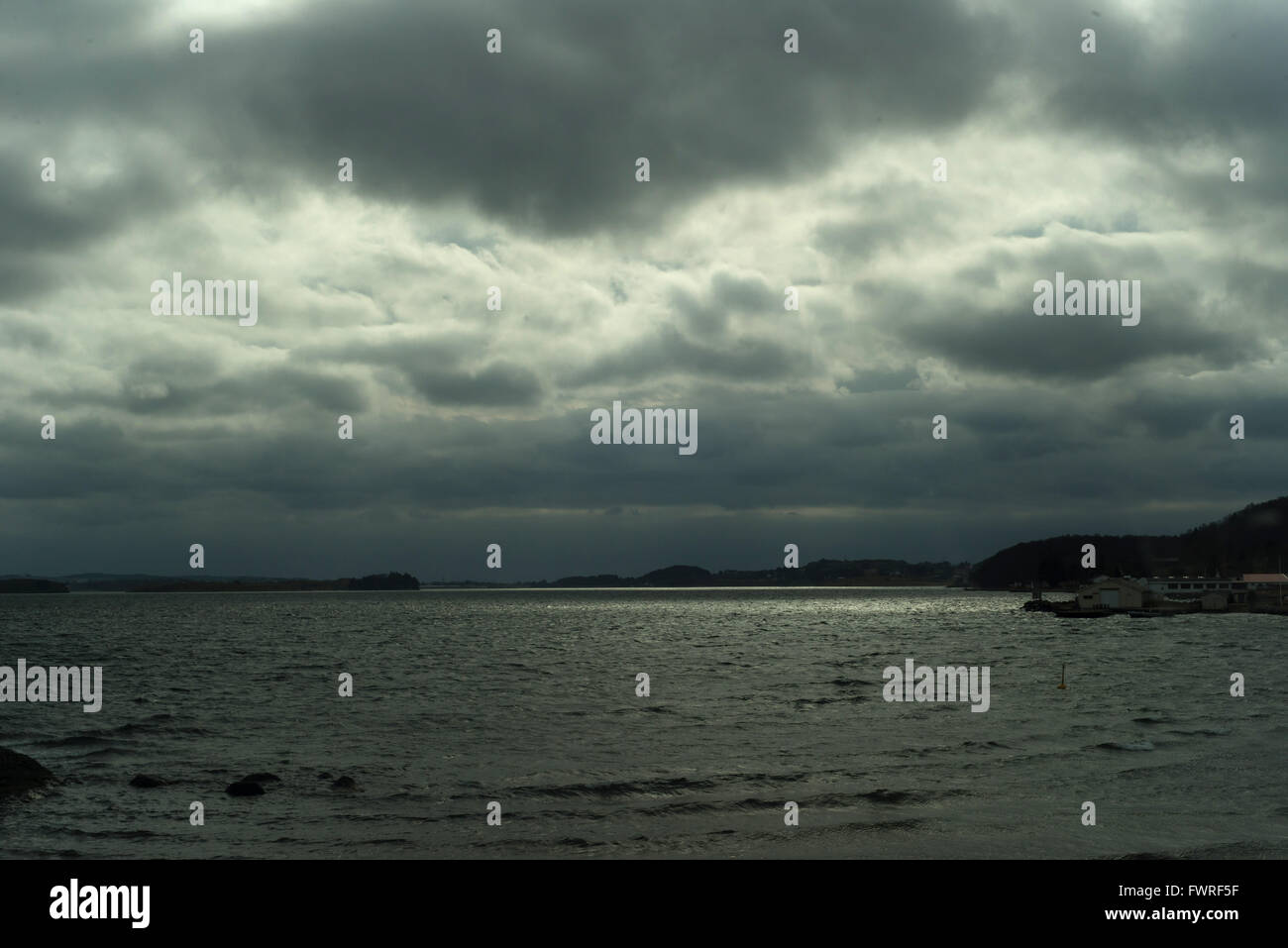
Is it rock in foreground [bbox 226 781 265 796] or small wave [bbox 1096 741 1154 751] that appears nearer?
rock in foreground [bbox 226 781 265 796]

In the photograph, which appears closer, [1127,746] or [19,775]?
[19,775]

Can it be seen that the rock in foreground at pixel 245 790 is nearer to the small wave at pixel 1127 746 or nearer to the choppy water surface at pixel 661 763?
the choppy water surface at pixel 661 763

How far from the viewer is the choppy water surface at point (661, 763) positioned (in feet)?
64.2

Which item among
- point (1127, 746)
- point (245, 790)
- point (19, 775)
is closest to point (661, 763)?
point (245, 790)

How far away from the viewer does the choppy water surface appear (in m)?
19.6

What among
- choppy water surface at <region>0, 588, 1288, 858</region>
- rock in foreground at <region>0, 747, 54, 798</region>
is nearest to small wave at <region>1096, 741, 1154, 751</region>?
choppy water surface at <region>0, 588, 1288, 858</region>

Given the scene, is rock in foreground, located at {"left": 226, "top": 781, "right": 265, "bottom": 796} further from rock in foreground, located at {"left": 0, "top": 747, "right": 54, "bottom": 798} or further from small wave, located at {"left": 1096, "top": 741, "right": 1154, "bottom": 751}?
small wave, located at {"left": 1096, "top": 741, "right": 1154, "bottom": 751}

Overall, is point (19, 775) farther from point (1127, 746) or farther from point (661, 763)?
point (1127, 746)

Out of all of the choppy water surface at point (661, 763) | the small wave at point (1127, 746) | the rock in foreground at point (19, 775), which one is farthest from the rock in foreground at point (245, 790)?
the small wave at point (1127, 746)

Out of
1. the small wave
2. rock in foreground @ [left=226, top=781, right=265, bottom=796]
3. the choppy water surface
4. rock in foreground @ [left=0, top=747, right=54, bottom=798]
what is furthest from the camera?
Result: the small wave

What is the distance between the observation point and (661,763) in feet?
92.5

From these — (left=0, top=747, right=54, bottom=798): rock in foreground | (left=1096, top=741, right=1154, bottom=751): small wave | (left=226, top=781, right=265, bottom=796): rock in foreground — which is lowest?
(left=1096, top=741, right=1154, bottom=751): small wave
